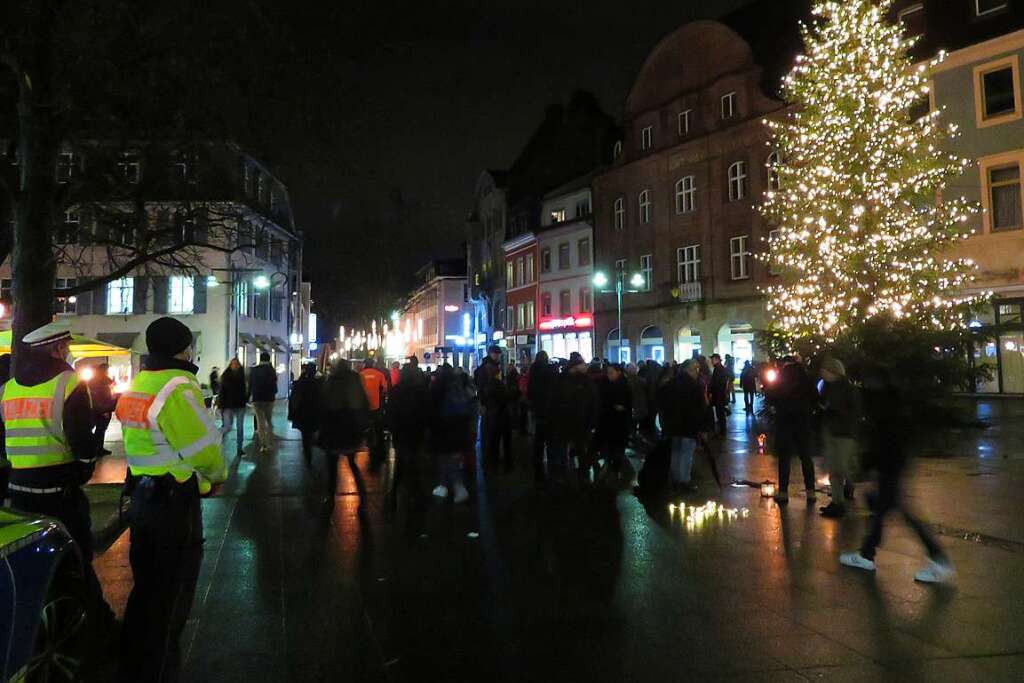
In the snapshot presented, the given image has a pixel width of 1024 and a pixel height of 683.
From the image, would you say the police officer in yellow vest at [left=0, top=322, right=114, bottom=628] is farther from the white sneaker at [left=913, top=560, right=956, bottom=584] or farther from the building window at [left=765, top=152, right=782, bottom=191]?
the building window at [left=765, top=152, right=782, bottom=191]

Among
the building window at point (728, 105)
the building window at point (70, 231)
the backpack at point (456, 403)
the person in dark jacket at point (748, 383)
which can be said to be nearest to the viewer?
the backpack at point (456, 403)

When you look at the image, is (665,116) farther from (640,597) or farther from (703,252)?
(640,597)

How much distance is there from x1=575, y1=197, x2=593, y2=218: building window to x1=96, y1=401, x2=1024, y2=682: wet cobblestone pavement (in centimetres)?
3876

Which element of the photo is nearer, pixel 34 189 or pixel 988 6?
pixel 34 189

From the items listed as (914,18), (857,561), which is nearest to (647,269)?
(914,18)

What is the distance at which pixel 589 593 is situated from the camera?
20.5 feet

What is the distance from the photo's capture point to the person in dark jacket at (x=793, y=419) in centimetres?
1002

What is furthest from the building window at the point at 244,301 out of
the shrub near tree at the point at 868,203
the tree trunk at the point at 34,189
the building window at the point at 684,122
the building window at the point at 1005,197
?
the building window at the point at 1005,197

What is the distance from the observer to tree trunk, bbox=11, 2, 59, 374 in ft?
31.6

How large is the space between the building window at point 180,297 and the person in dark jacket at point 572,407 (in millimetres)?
32323

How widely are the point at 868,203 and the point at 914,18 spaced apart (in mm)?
14074

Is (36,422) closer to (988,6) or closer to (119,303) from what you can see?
(988,6)

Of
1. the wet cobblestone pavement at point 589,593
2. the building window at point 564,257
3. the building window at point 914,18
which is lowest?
the wet cobblestone pavement at point 589,593

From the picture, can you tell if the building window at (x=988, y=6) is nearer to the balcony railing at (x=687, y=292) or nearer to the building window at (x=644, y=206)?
the balcony railing at (x=687, y=292)
